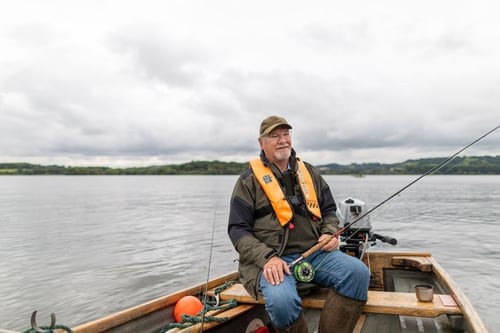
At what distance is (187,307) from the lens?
3891 mm

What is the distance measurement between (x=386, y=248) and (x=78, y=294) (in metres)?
9.44

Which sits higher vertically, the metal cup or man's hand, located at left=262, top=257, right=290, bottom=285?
man's hand, located at left=262, top=257, right=290, bottom=285

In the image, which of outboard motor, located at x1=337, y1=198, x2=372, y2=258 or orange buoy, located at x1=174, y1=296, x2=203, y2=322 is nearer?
orange buoy, located at x1=174, y1=296, x2=203, y2=322

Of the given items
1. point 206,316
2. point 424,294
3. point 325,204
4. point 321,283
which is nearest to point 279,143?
point 325,204

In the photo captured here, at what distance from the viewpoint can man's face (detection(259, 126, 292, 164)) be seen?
12.3ft

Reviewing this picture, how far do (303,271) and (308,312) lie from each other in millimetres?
1315

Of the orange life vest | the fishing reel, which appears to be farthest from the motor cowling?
the fishing reel

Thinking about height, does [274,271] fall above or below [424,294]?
above

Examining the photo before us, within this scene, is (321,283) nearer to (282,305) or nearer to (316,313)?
(282,305)

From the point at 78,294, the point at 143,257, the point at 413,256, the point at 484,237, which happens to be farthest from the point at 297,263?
the point at 484,237

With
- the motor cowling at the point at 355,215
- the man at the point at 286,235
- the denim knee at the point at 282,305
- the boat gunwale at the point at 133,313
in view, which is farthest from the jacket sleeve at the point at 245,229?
the motor cowling at the point at 355,215

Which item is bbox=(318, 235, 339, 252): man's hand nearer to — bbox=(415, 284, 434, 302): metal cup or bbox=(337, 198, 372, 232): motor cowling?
bbox=(415, 284, 434, 302): metal cup

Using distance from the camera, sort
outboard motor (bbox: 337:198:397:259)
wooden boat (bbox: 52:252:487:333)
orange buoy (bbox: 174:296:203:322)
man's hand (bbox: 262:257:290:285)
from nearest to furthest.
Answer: man's hand (bbox: 262:257:290:285) → wooden boat (bbox: 52:252:487:333) → orange buoy (bbox: 174:296:203:322) → outboard motor (bbox: 337:198:397:259)

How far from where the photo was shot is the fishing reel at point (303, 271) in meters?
3.46
